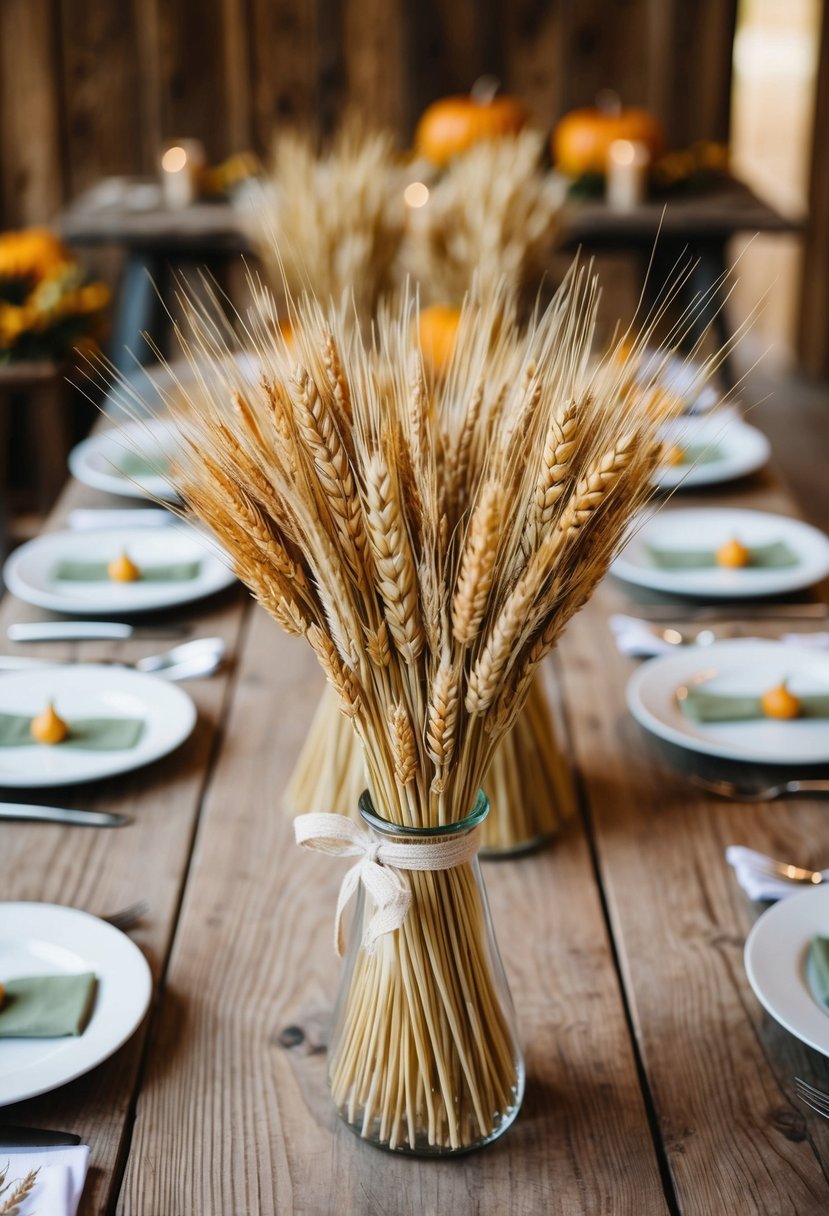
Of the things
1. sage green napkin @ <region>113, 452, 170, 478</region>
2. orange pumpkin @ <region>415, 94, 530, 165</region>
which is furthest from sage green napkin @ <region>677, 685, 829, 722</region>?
orange pumpkin @ <region>415, 94, 530, 165</region>

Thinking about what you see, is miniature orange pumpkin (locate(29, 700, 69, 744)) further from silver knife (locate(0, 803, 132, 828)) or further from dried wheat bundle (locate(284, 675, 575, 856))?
dried wheat bundle (locate(284, 675, 575, 856))

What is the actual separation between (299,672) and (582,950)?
55cm

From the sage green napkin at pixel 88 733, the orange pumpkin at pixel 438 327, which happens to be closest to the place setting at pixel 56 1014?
the sage green napkin at pixel 88 733

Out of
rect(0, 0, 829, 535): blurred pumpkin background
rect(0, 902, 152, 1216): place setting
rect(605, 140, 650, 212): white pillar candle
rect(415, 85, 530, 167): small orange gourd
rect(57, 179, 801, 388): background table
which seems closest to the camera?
rect(0, 902, 152, 1216): place setting

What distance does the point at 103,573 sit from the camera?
1.65 meters

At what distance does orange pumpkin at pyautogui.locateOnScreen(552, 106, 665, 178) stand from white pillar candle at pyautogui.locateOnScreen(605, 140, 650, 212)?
12cm

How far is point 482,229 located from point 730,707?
2.90 feet

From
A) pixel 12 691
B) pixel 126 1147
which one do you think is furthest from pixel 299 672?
pixel 126 1147

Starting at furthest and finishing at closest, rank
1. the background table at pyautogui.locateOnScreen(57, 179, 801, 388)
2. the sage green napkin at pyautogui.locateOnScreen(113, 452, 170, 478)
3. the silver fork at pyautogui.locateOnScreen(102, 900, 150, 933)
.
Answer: the background table at pyautogui.locateOnScreen(57, 179, 801, 388), the sage green napkin at pyautogui.locateOnScreen(113, 452, 170, 478), the silver fork at pyautogui.locateOnScreen(102, 900, 150, 933)

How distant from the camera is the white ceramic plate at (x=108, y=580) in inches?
61.5

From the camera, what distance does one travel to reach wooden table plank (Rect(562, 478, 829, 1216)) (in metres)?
0.82

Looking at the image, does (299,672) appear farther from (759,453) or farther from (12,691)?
(759,453)

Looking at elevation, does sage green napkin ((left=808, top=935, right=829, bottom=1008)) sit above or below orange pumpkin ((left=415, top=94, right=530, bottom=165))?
below

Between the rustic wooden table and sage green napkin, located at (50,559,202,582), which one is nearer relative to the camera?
the rustic wooden table
